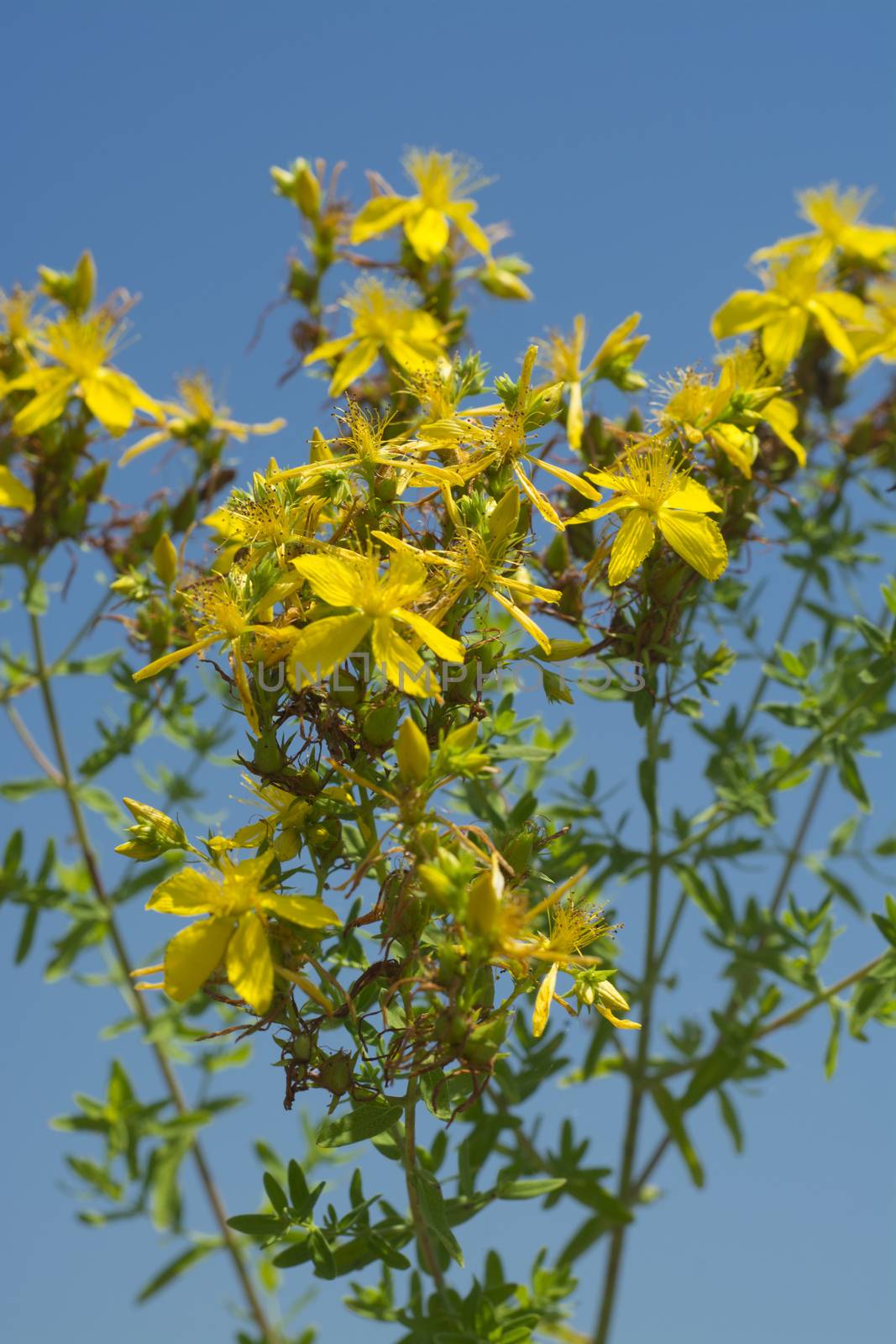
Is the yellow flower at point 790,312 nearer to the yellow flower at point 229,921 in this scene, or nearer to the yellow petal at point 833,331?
the yellow petal at point 833,331

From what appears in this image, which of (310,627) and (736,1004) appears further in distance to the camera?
(736,1004)

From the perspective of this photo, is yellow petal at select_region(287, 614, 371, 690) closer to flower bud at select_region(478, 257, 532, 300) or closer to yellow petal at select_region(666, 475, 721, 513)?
yellow petal at select_region(666, 475, 721, 513)

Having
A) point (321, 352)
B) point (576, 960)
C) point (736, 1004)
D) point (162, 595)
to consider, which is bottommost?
point (576, 960)

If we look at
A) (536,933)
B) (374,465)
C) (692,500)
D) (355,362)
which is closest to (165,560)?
(355,362)

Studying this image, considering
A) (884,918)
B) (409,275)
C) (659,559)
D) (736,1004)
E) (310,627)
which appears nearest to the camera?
(310,627)

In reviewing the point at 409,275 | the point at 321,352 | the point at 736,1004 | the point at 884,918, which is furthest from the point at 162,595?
the point at 736,1004

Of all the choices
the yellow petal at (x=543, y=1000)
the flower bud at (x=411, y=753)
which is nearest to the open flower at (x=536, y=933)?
the yellow petal at (x=543, y=1000)

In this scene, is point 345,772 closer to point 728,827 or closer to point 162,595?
point 162,595
